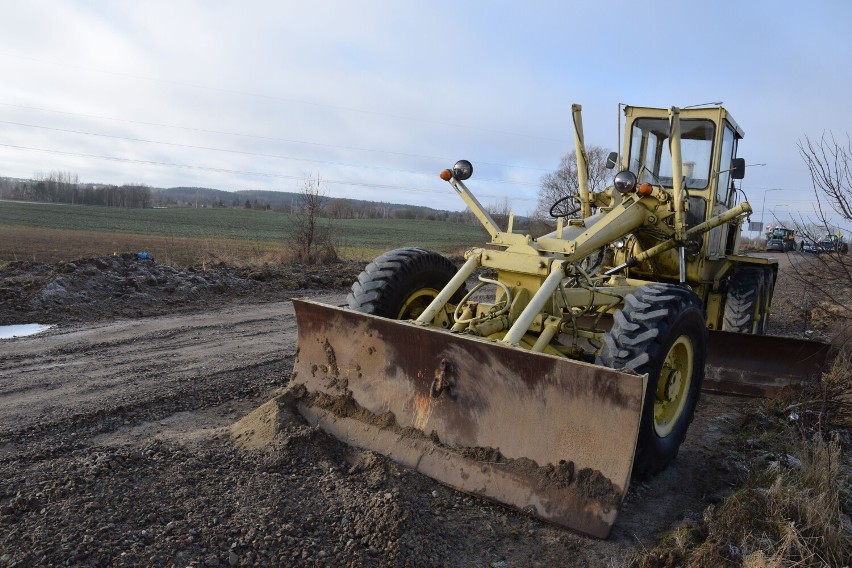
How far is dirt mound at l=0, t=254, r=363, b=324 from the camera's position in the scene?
8562 mm

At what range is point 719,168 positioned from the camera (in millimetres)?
6883

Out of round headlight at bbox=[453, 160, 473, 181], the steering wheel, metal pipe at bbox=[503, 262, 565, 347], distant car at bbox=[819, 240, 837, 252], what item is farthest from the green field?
distant car at bbox=[819, 240, 837, 252]

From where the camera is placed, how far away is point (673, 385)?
4406mm

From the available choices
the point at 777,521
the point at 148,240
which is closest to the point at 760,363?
the point at 777,521

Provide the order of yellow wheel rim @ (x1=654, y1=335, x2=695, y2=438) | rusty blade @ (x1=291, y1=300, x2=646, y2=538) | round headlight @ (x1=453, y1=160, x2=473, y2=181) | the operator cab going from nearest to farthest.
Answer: rusty blade @ (x1=291, y1=300, x2=646, y2=538)
yellow wheel rim @ (x1=654, y1=335, x2=695, y2=438)
round headlight @ (x1=453, y1=160, x2=473, y2=181)
the operator cab

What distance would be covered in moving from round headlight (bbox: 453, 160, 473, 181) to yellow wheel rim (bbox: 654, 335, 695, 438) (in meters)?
2.09

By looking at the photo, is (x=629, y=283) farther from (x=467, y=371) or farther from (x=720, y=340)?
(x=467, y=371)

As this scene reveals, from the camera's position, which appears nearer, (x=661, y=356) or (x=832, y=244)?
(x=661, y=356)

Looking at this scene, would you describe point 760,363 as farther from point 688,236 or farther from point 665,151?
point 665,151

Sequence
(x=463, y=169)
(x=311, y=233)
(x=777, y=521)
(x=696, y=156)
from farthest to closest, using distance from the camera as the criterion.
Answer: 1. (x=311, y=233)
2. (x=696, y=156)
3. (x=463, y=169)
4. (x=777, y=521)

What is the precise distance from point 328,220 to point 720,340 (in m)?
13.6

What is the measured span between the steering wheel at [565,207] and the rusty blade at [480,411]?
261cm

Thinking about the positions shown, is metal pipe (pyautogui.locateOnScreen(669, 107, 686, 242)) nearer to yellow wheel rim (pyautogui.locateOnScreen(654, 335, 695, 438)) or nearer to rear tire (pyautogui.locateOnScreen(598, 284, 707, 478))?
rear tire (pyautogui.locateOnScreen(598, 284, 707, 478))

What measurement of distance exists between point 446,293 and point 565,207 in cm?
251
